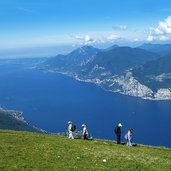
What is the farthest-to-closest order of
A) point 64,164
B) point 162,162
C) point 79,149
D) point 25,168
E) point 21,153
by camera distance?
point 79,149 < point 162,162 < point 21,153 < point 64,164 < point 25,168

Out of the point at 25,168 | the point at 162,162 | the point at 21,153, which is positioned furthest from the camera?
the point at 162,162

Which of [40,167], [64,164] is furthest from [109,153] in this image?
[40,167]

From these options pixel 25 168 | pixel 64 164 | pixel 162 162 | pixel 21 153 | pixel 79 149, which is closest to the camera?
pixel 25 168

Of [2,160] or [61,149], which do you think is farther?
[61,149]

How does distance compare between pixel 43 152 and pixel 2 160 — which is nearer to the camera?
pixel 2 160

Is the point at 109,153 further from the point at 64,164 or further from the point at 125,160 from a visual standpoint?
the point at 64,164

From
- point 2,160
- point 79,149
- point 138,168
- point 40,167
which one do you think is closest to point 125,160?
point 138,168

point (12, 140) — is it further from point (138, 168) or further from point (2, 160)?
point (138, 168)

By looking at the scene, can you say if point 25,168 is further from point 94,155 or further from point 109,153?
point 109,153
